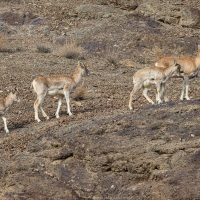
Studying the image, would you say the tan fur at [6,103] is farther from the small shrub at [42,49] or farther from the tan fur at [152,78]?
the small shrub at [42,49]

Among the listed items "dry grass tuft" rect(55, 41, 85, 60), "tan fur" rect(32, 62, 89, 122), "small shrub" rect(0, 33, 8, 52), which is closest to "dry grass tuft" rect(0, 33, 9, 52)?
"small shrub" rect(0, 33, 8, 52)

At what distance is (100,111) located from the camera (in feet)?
60.8

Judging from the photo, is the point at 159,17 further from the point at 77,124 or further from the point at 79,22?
the point at 77,124

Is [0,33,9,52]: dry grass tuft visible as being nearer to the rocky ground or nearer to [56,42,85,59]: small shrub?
the rocky ground

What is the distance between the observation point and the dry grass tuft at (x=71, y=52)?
Result: 29.9 m

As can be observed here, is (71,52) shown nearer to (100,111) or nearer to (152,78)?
(100,111)

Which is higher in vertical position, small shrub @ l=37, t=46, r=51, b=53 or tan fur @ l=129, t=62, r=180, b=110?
tan fur @ l=129, t=62, r=180, b=110

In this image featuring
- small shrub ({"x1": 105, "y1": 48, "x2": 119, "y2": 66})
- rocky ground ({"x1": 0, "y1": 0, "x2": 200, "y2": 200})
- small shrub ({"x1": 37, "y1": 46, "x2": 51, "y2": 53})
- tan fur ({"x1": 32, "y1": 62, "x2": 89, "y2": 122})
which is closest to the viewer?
rocky ground ({"x1": 0, "y1": 0, "x2": 200, "y2": 200})

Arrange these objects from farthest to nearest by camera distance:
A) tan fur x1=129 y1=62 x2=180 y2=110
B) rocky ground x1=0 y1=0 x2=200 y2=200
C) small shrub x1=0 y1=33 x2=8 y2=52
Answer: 1. small shrub x1=0 y1=33 x2=8 y2=52
2. tan fur x1=129 y1=62 x2=180 y2=110
3. rocky ground x1=0 y1=0 x2=200 y2=200

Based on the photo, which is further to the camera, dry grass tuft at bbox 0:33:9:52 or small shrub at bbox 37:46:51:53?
small shrub at bbox 37:46:51:53

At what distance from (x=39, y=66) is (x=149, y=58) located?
5792 mm

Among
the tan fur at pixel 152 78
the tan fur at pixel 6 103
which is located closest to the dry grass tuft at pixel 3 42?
the tan fur at pixel 6 103

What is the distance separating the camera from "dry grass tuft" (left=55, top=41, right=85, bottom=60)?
1177 inches

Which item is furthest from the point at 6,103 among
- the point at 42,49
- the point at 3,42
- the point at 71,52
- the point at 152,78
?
the point at 3,42
